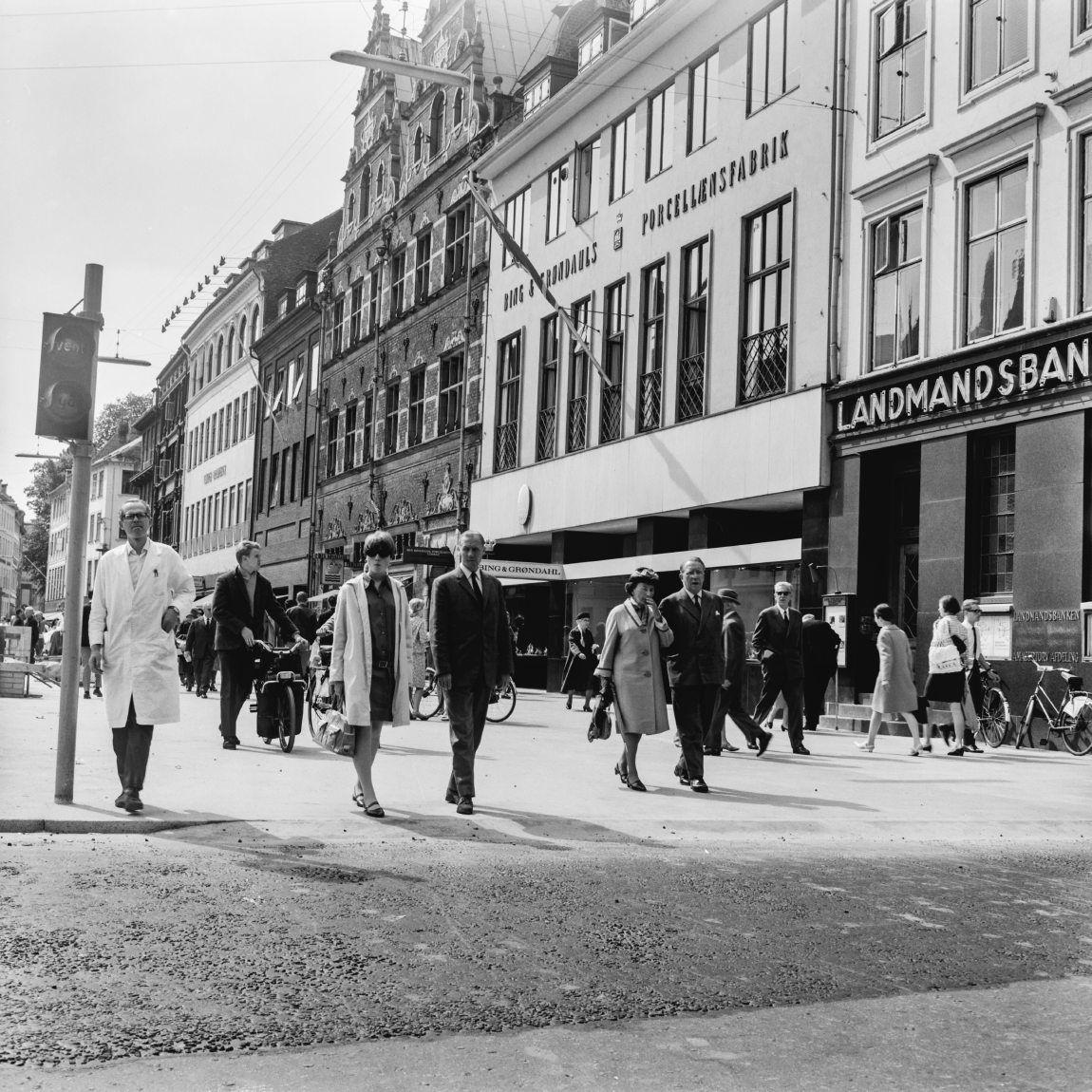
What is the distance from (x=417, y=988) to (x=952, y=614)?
12.3 metres

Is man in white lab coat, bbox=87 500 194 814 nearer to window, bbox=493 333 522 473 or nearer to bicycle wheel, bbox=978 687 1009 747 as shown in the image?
bicycle wheel, bbox=978 687 1009 747

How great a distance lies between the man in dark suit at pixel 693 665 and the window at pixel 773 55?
14.0m

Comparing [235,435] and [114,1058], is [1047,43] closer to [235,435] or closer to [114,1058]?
[114,1058]

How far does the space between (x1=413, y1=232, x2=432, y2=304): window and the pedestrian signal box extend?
3116cm

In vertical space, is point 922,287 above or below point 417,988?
above

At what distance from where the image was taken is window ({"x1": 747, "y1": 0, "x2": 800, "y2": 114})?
904 inches

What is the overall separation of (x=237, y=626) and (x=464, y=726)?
4.77 metres

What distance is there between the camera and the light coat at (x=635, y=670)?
422 inches

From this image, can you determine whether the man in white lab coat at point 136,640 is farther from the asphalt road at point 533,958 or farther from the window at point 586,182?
the window at point 586,182

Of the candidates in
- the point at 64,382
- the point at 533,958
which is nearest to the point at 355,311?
the point at 64,382

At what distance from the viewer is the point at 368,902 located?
20.1 feet

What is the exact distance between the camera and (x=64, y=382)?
8.53 meters

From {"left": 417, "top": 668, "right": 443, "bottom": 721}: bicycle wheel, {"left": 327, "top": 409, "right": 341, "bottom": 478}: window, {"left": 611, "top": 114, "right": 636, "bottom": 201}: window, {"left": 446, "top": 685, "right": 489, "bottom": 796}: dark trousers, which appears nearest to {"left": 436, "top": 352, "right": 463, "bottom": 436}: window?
{"left": 611, "top": 114, "right": 636, "bottom": 201}: window

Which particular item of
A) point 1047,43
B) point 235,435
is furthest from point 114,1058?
point 235,435
